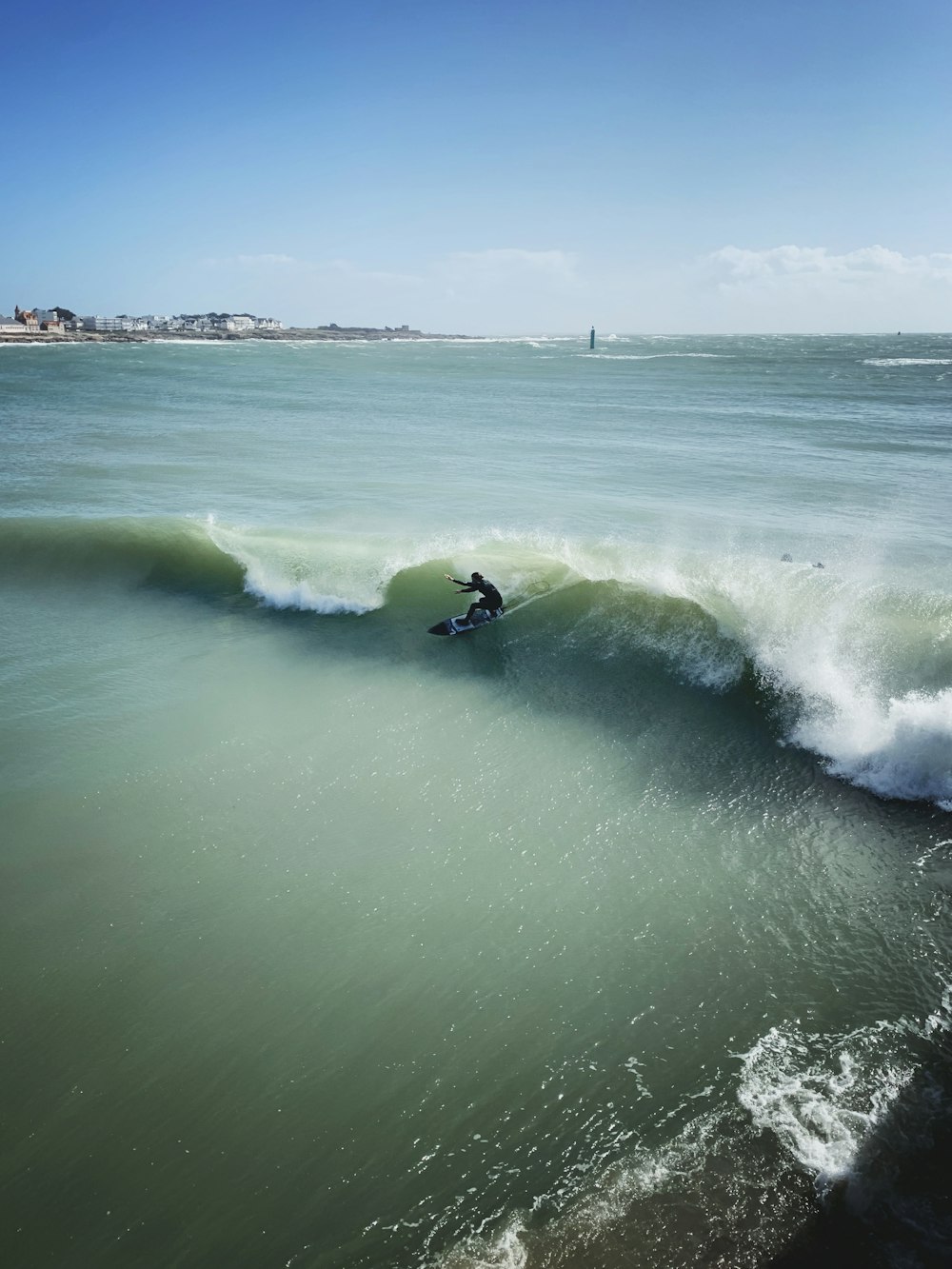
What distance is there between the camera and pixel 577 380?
239 ft

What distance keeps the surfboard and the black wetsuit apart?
81 millimetres

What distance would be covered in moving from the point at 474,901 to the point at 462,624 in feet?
23.8

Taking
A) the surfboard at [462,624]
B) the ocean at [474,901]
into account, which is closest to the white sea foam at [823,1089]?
the ocean at [474,901]

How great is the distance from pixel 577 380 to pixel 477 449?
43.8 meters

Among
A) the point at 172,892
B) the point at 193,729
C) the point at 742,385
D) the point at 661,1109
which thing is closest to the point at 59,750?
the point at 193,729

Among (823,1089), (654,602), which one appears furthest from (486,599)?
(823,1089)

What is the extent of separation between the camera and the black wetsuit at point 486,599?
14641 mm

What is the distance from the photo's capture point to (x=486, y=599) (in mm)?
14773

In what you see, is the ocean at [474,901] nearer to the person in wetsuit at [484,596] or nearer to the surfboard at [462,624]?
the surfboard at [462,624]

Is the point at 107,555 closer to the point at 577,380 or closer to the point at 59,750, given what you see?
the point at 59,750

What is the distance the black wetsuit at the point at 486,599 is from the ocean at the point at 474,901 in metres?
0.45

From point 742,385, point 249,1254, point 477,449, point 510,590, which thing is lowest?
point 249,1254

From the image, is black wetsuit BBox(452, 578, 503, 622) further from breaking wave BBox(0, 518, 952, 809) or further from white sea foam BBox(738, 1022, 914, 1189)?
white sea foam BBox(738, 1022, 914, 1189)

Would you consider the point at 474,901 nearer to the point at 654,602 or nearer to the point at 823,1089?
the point at 823,1089
